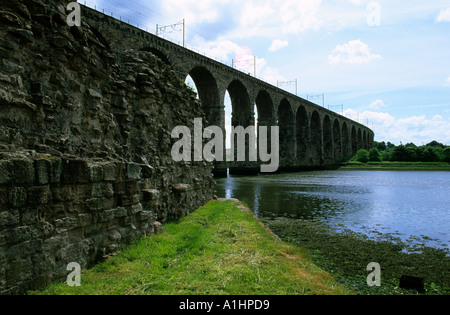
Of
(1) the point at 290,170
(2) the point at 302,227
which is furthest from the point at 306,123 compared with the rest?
(2) the point at 302,227

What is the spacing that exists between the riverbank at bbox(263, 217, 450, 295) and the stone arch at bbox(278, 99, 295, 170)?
2035 inches

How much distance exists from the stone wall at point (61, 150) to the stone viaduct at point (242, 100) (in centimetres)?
1945

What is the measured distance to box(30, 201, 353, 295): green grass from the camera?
A: 13.3 feet

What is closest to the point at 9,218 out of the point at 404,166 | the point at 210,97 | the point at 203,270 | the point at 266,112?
the point at 203,270


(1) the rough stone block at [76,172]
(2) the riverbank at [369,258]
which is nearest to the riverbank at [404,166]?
(2) the riverbank at [369,258]

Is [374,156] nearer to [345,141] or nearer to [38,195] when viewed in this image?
[345,141]

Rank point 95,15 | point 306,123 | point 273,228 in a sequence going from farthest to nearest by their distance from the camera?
point 306,123
point 95,15
point 273,228

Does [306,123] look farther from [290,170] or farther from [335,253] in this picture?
[335,253]

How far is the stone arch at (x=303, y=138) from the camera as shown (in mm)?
67750

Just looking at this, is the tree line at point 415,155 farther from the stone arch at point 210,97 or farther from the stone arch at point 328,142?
the stone arch at point 210,97

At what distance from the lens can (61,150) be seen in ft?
15.4

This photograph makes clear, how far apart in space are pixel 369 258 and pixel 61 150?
6956 mm

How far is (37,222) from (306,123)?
68072mm

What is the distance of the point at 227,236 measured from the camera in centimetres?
731
